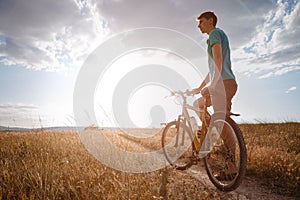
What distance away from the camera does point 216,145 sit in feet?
15.7

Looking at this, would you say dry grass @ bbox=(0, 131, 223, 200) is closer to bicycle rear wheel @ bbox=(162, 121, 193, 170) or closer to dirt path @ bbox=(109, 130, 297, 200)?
dirt path @ bbox=(109, 130, 297, 200)

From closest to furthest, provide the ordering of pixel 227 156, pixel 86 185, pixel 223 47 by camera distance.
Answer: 1. pixel 86 185
2. pixel 227 156
3. pixel 223 47

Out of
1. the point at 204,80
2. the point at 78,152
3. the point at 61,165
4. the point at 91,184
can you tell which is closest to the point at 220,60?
the point at 204,80

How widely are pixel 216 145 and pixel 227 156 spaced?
47 centimetres

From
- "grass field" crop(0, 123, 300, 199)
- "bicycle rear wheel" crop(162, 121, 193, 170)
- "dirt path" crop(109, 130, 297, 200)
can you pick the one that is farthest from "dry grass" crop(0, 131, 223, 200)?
"bicycle rear wheel" crop(162, 121, 193, 170)

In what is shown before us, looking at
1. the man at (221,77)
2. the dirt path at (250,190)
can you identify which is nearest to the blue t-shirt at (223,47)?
the man at (221,77)

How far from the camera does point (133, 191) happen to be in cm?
347

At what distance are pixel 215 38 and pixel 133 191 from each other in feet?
10.3

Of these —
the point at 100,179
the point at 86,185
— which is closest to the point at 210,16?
the point at 100,179

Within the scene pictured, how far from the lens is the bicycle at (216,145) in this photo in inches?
161

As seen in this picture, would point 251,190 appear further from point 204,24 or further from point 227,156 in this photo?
point 204,24

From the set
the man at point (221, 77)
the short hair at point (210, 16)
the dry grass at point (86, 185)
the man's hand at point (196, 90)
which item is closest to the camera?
the dry grass at point (86, 185)

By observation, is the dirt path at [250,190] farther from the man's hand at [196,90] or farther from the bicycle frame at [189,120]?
the man's hand at [196,90]

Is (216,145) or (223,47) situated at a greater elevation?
(223,47)
